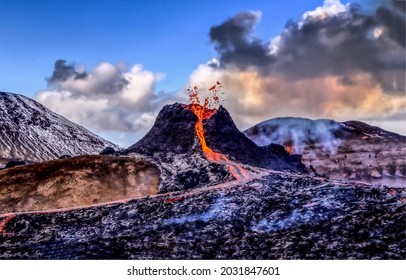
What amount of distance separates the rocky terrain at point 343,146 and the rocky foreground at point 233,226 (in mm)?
27595

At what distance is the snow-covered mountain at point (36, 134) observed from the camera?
91.9 metres

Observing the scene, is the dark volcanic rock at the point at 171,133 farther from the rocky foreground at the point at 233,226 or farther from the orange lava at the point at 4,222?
the orange lava at the point at 4,222

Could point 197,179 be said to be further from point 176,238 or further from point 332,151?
point 332,151

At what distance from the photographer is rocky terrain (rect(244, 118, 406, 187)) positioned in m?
47.9

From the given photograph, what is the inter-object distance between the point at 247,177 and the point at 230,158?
22.1 ft

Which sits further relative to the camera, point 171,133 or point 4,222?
point 171,133

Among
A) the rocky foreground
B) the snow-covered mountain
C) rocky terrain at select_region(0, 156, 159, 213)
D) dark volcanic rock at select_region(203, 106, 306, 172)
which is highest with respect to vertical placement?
the snow-covered mountain

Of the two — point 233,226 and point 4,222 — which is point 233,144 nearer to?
point 4,222

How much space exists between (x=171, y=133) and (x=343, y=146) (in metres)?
31.5

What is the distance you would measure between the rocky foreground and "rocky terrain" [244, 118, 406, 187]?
2759cm

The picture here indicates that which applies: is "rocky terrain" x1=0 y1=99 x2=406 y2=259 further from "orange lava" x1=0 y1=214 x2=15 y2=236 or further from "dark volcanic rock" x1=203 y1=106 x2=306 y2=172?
"dark volcanic rock" x1=203 y1=106 x2=306 y2=172

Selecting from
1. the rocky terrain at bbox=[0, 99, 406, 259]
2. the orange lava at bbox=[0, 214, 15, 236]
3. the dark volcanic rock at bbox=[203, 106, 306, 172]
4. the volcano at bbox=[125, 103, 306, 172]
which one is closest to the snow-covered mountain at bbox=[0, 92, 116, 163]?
the volcano at bbox=[125, 103, 306, 172]

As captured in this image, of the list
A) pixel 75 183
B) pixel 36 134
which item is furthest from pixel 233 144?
pixel 36 134

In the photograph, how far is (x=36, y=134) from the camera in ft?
324
